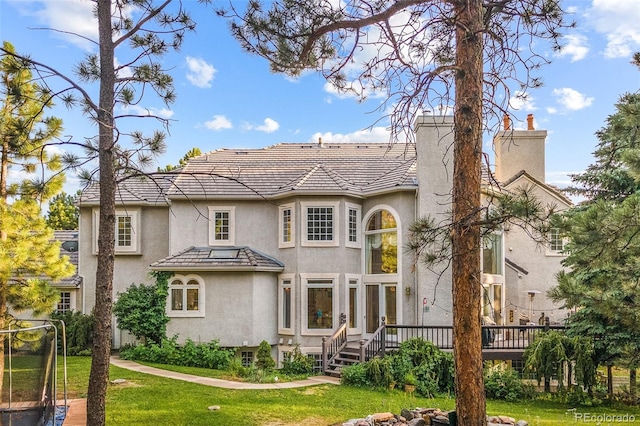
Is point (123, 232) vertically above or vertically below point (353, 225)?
below

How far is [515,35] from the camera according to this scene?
6.44 metres

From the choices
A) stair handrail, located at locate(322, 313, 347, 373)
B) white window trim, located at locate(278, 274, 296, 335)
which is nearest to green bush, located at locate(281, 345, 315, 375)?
stair handrail, located at locate(322, 313, 347, 373)

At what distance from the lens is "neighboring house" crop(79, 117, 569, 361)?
15.8 metres

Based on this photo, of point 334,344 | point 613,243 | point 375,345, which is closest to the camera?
point 613,243

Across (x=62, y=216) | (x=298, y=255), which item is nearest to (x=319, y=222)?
(x=298, y=255)

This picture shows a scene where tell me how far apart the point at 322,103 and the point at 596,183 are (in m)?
10.9

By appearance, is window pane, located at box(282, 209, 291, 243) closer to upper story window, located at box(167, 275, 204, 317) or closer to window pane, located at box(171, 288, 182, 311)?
upper story window, located at box(167, 275, 204, 317)

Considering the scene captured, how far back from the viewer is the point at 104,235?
628 cm

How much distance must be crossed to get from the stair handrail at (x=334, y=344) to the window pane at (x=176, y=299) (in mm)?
5401

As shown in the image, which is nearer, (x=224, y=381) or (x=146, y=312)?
(x=224, y=381)

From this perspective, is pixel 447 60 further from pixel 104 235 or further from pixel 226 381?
pixel 226 381

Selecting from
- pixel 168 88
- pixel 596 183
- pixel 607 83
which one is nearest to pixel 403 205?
pixel 596 183

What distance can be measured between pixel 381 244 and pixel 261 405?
8.27 metres

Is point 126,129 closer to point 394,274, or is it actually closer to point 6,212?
point 6,212
